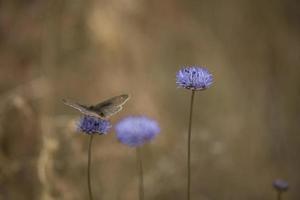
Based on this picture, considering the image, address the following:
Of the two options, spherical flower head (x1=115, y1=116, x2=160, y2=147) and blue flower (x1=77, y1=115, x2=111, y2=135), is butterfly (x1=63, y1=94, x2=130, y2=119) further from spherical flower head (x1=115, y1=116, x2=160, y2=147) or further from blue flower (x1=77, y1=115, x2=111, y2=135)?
spherical flower head (x1=115, y1=116, x2=160, y2=147)

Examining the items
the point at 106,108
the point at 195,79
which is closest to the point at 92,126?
the point at 106,108

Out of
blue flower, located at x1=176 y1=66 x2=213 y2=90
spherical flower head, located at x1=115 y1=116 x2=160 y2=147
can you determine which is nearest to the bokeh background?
spherical flower head, located at x1=115 y1=116 x2=160 y2=147

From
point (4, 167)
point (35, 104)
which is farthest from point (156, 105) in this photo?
point (4, 167)

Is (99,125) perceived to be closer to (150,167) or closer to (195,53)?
(150,167)

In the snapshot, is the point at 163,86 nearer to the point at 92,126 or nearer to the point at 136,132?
the point at 136,132

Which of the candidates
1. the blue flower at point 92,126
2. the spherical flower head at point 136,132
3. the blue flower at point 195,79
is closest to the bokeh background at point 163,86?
the spherical flower head at point 136,132

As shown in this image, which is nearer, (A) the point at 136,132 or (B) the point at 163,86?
(A) the point at 136,132
